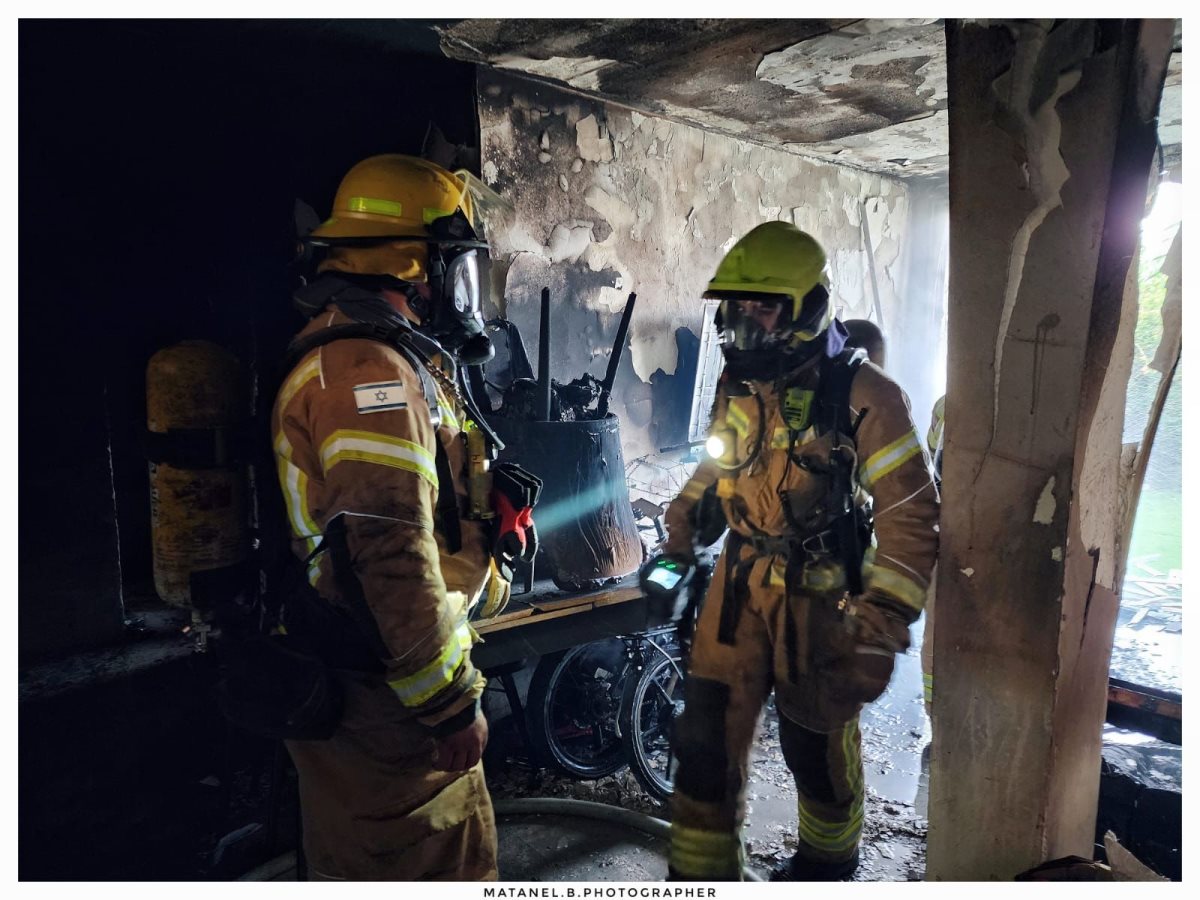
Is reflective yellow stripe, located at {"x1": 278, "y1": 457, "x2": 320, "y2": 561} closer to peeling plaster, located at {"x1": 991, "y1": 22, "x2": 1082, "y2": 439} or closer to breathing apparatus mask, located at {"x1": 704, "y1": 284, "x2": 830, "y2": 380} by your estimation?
breathing apparatus mask, located at {"x1": 704, "y1": 284, "x2": 830, "y2": 380}

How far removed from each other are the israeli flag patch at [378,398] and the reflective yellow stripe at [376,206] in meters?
0.55

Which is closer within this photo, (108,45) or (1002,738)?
(1002,738)

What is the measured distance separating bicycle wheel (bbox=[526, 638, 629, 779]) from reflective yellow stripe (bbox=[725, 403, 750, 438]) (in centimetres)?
154

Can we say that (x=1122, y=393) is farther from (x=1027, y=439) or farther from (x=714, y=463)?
(x=714, y=463)

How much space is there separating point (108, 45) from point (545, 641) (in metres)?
2.91

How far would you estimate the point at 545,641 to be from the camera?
3.25 meters

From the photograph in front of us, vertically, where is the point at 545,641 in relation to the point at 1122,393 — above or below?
below

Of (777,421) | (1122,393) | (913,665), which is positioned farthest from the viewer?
(913,665)

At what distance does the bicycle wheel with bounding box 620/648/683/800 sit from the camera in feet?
11.5

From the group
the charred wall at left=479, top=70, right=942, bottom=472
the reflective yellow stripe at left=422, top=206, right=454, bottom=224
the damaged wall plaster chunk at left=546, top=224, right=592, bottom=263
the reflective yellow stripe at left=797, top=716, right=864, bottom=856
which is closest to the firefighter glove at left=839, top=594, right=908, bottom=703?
the reflective yellow stripe at left=797, top=716, right=864, bottom=856

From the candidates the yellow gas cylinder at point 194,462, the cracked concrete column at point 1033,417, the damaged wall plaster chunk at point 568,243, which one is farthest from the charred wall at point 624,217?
the cracked concrete column at point 1033,417

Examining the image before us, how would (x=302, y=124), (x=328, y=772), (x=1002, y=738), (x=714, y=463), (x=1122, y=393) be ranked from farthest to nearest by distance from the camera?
(x=302, y=124) < (x=714, y=463) < (x=328, y=772) < (x=1002, y=738) < (x=1122, y=393)

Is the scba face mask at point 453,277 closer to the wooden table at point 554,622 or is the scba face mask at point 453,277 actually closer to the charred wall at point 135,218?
the charred wall at point 135,218
